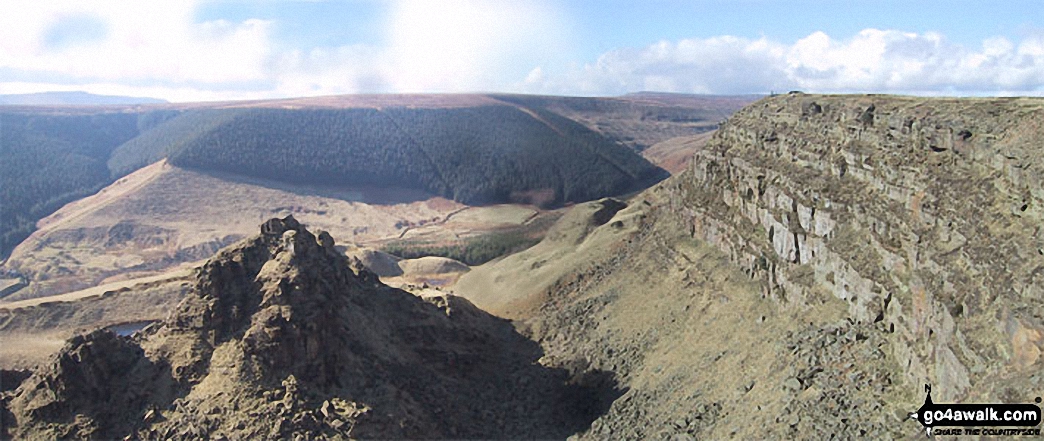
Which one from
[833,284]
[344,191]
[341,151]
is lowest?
[344,191]

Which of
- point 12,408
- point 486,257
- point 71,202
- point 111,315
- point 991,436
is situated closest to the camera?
point 991,436

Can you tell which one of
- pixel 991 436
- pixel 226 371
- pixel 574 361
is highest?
pixel 991 436

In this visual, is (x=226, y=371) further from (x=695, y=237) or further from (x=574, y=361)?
(x=695, y=237)

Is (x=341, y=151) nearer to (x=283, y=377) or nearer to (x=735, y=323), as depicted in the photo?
(x=283, y=377)

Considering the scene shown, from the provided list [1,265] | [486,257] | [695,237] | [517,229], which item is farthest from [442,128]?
[695,237]

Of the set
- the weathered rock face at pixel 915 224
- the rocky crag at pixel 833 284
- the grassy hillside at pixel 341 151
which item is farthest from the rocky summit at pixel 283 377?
the grassy hillside at pixel 341 151

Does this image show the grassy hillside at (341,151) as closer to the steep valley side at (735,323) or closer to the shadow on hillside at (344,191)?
the shadow on hillside at (344,191)

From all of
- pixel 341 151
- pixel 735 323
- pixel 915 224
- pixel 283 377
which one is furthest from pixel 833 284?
pixel 341 151

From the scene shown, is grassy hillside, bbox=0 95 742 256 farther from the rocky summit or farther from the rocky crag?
the rocky summit
